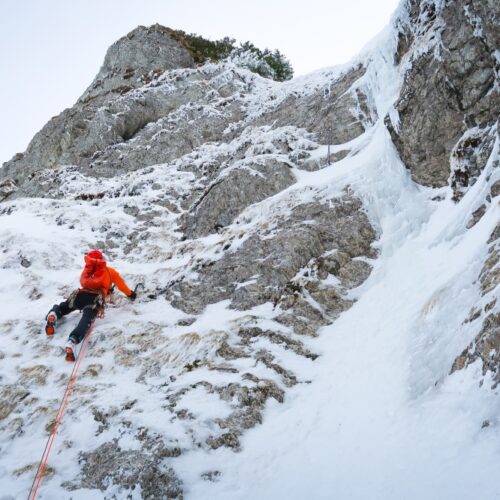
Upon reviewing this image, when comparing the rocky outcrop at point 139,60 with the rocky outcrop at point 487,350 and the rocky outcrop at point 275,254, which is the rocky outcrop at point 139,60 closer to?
the rocky outcrop at point 275,254

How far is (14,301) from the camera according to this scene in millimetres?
10359

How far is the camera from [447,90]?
378 inches

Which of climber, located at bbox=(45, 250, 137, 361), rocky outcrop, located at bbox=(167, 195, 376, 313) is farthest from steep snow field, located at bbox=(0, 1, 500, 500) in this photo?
rocky outcrop, located at bbox=(167, 195, 376, 313)

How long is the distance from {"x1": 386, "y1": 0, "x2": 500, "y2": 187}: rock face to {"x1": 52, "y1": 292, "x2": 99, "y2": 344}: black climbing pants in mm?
7773

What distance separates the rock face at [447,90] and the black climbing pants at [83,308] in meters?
7.77

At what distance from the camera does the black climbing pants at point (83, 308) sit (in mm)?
8500

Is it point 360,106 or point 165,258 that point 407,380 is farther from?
point 360,106

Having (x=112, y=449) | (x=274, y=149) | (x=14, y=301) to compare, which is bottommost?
(x=14, y=301)

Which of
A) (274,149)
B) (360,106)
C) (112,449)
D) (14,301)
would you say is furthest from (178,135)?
(112,449)

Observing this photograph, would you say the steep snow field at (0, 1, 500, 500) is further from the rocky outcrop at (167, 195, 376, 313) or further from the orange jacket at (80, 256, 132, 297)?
the orange jacket at (80, 256, 132, 297)

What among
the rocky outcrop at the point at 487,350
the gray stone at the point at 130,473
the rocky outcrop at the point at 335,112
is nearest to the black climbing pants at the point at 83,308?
the gray stone at the point at 130,473

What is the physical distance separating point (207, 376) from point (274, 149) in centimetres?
1053

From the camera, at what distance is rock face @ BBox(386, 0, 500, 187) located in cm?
862

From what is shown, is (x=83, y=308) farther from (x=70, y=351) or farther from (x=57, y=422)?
(x=57, y=422)
